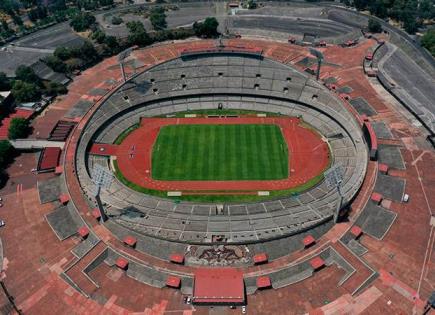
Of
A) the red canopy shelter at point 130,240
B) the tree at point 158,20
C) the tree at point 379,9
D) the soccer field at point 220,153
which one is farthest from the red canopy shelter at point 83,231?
the tree at point 379,9

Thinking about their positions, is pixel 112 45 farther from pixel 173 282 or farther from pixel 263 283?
pixel 263 283

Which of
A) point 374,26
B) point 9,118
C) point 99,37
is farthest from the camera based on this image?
point 374,26

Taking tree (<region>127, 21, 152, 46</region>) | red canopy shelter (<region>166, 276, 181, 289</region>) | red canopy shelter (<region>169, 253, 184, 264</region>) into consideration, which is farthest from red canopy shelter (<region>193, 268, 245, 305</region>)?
tree (<region>127, 21, 152, 46</region>)

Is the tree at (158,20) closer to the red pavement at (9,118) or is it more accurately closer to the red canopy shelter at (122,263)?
the red pavement at (9,118)

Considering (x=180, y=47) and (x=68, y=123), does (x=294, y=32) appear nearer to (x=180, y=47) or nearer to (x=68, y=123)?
(x=180, y=47)

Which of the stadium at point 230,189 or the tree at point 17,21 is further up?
the tree at point 17,21

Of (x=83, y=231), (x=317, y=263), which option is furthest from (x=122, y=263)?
(x=317, y=263)
